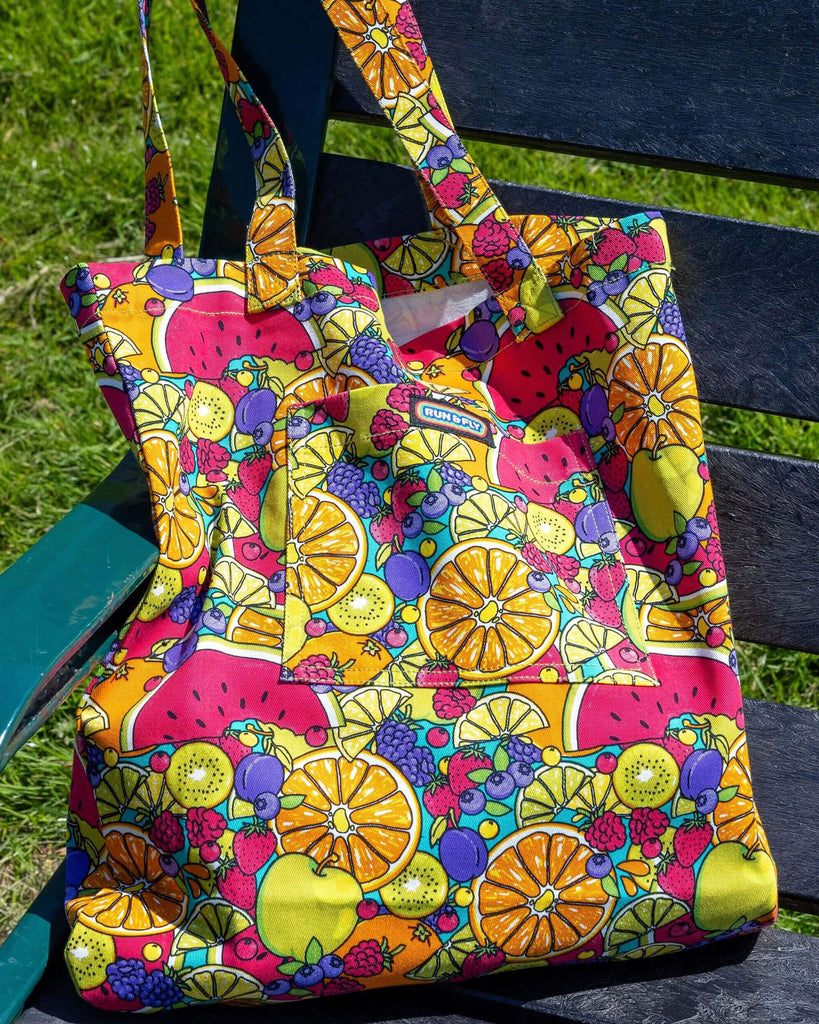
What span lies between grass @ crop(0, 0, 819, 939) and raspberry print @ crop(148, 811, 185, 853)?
25.8 inches

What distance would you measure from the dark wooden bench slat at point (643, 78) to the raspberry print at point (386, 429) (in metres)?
0.41

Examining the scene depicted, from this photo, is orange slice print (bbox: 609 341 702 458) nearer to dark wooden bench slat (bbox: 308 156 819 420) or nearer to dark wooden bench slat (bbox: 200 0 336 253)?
dark wooden bench slat (bbox: 308 156 819 420)

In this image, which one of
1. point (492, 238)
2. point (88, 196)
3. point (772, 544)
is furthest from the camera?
point (88, 196)

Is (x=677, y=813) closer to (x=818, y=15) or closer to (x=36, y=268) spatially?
(x=818, y=15)

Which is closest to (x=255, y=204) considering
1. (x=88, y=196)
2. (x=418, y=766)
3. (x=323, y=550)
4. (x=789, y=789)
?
(x=323, y=550)

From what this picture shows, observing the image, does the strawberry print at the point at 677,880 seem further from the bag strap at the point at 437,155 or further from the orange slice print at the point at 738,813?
the bag strap at the point at 437,155

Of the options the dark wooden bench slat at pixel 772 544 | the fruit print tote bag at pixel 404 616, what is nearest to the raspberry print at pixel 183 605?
the fruit print tote bag at pixel 404 616

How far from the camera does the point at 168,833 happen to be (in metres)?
0.86

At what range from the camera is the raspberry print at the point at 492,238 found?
1.02 m

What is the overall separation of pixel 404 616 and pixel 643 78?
2.16 ft

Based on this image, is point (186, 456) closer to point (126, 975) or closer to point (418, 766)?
point (418, 766)

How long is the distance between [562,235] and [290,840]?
2.16 ft

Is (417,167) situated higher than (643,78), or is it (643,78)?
(643,78)

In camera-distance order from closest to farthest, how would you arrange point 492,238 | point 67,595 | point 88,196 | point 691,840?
point 67,595 → point 691,840 → point 492,238 → point 88,196
